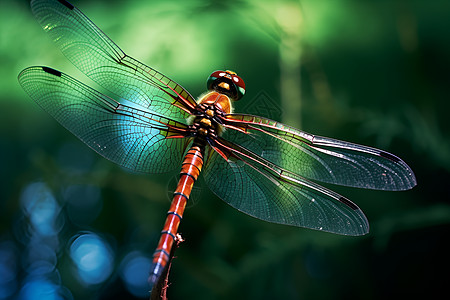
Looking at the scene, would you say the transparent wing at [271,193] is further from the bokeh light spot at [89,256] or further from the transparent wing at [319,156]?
the bokeh light spot at [89,256]

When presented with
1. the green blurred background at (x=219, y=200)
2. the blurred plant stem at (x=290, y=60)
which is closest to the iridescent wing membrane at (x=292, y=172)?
the green blurred background at (x=219, y=200)

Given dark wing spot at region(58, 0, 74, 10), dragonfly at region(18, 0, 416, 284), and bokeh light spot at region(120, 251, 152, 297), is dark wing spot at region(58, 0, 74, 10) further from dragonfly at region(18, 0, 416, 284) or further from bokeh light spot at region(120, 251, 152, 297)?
bokeh light spot at region(120, 251, 152, 297)

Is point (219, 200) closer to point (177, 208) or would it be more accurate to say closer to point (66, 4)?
point (177, 208)

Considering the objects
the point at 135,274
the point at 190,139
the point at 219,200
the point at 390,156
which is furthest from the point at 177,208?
the point at 135,274

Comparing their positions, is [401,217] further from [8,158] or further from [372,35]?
[8,158]

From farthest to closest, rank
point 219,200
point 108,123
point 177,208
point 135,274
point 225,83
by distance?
point 135,274 < point 219,200 < point 225,83 < point 108,123 < point 177,208

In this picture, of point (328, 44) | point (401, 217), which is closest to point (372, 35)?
point (328, 44)
